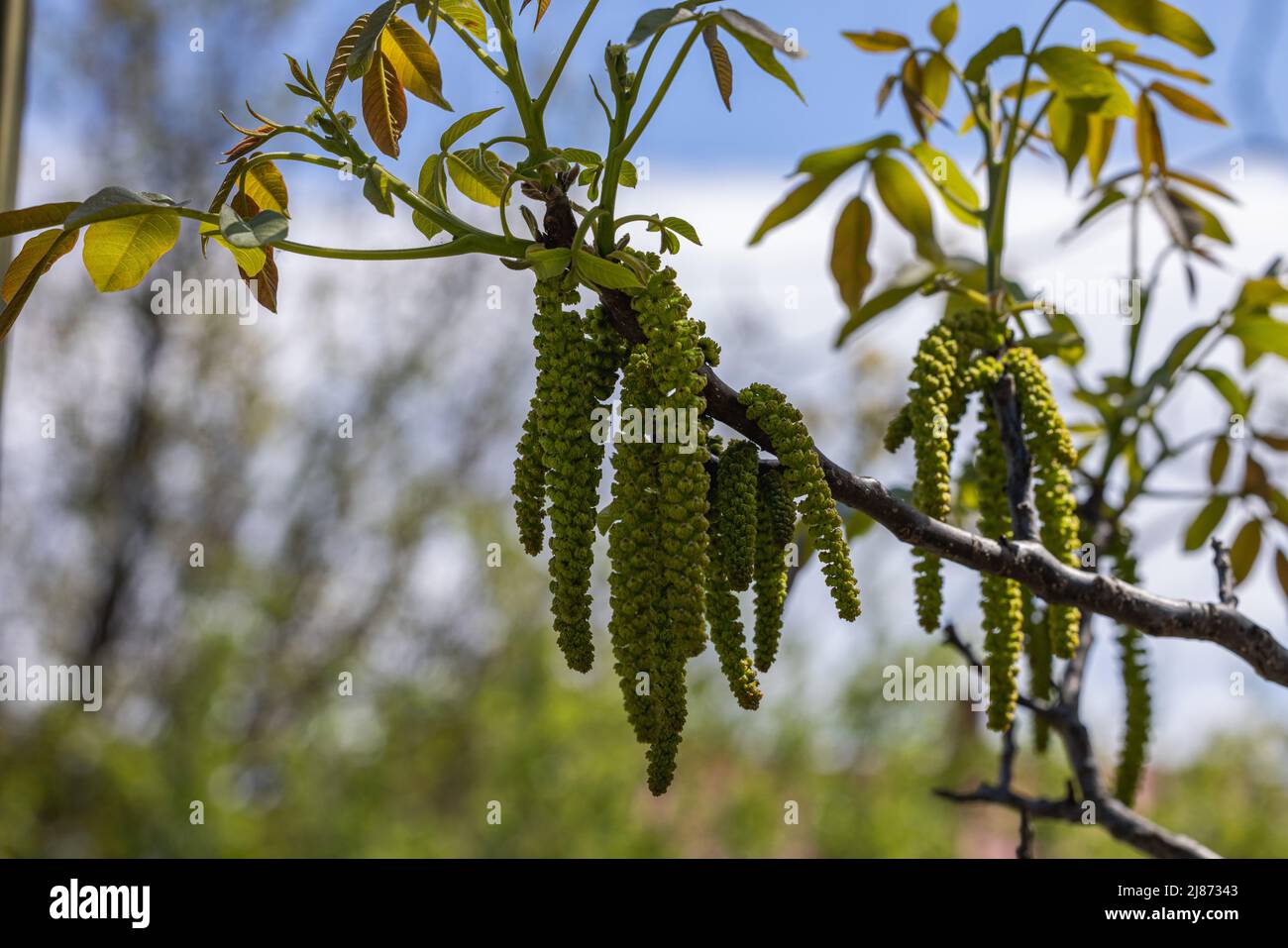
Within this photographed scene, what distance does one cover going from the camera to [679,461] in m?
0.58

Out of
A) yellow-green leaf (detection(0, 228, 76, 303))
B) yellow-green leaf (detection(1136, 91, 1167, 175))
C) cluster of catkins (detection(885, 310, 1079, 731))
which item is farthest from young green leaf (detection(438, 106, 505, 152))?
yellow-green leaf (detection(1136, 91, 1167, 175))

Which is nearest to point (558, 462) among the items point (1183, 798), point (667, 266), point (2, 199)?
point (667, 266)

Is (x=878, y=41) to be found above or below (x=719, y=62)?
above

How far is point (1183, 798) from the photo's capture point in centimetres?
461

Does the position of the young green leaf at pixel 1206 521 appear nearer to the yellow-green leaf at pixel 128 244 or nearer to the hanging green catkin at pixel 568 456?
the hanging green catkin at pixel 568 456

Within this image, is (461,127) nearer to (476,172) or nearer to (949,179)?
(476,172)

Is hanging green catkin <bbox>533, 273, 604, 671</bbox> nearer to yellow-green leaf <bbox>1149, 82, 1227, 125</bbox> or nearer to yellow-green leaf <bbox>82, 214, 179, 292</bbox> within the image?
yellow-green leaf <bbox>82, 214, 179, 292</bbox>

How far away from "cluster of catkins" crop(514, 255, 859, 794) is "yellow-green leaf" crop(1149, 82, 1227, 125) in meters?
0.70

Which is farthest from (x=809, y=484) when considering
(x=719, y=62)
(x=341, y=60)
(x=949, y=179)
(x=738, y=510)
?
(x=949, y=179)

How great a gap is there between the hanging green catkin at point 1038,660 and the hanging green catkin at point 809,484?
490 millimetres

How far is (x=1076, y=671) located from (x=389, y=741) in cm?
399

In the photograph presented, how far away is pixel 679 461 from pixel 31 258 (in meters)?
0.41
